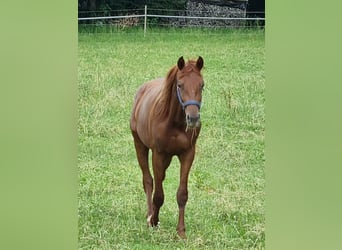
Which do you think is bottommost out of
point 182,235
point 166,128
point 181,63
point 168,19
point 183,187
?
point 182,235

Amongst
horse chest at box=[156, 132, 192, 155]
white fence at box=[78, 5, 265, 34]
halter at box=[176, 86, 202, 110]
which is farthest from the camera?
white fence at box=[78, 5, 265, 34]

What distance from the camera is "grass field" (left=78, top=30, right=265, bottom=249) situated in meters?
3.36

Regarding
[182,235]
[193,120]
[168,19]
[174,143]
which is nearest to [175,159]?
[174,143]

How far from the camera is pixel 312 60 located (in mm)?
3371

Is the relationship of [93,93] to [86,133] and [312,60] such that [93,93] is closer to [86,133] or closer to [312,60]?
[86,133]

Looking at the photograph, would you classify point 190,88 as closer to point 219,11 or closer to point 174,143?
point 174,143

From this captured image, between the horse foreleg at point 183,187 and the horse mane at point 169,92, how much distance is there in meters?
0.22

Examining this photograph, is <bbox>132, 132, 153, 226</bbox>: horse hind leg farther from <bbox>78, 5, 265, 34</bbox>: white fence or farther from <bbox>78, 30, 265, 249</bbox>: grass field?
<bbox>78, 5, 265, 34</bbox>: white fence

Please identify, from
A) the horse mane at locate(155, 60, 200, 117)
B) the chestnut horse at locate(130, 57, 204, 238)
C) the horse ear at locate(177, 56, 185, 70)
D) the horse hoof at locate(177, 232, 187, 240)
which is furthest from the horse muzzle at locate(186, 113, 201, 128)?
the horse hoof at locate(177, 232, 187, 240)

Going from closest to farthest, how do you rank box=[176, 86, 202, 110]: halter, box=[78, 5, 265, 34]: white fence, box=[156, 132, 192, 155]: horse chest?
box=[176, 86, 202, 110]: halter
box=[156, 132, 192, 155]: horse chest
box=[78, 5, 265, 34]: white fence

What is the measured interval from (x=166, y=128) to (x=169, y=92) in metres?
0.16

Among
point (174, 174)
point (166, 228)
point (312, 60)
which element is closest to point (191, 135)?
point (174, 174)

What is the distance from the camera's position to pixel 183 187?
336 cm

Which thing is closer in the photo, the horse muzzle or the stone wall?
the horse muzzle
